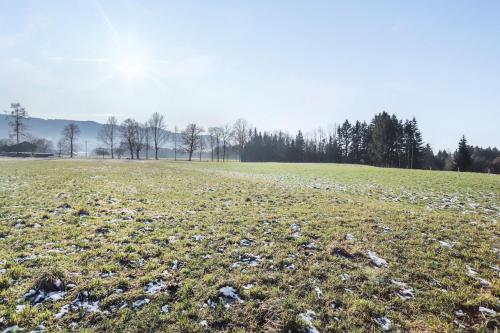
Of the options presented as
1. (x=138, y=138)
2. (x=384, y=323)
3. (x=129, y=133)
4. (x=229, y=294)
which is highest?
(x=129, y=133)

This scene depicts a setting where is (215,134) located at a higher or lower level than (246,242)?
higher

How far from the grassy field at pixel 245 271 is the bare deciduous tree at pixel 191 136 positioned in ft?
274

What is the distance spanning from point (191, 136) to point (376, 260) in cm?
9047

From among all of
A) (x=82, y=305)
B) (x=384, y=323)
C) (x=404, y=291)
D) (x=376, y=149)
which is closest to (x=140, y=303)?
(x=82, y=305)

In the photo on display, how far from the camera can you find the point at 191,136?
92.4m

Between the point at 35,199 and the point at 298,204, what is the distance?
1256 centimetres

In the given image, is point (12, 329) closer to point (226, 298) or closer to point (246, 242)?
point (226, 298)

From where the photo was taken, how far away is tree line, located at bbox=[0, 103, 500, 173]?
75.5 m

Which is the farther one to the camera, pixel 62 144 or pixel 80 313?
pixel 62 144

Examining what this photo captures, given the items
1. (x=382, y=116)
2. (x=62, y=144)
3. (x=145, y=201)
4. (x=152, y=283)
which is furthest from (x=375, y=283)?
(x=62, y=144)

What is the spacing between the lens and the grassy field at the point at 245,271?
14.0 ft

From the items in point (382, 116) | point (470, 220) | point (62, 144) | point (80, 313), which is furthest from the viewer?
point (62, 144)

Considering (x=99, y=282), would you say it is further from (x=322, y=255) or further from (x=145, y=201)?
(x=145, y=201)

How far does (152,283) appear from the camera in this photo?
16.9ft
